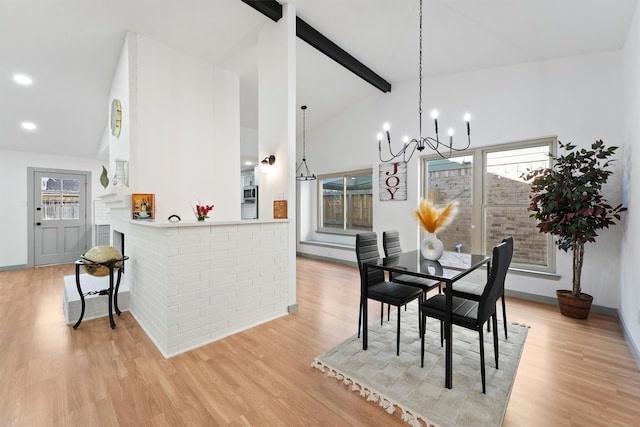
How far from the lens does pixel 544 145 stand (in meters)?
3.45

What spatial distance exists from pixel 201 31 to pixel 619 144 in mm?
4940

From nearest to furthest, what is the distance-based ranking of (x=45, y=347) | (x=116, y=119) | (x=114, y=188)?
(x=45, y=347), (x=114, y=188), (x=116, y=119)

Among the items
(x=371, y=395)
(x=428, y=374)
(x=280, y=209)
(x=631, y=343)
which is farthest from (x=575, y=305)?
(x=280, y=209)

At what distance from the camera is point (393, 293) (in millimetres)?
2328

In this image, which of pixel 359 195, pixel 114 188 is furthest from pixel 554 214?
pixel 114 188

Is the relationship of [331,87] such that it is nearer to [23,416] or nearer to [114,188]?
[114,188]

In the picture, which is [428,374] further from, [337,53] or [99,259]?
[337,53]

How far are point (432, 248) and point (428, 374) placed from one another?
104cm

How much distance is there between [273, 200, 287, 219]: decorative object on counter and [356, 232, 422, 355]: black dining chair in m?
1.00

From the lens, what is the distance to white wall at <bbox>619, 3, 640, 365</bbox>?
7.13ft

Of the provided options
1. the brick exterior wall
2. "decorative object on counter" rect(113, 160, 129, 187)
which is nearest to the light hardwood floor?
the brick exterior wall

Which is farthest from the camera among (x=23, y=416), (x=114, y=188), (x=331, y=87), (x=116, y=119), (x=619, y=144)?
(x=331, y=87)

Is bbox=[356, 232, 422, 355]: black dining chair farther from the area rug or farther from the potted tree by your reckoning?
the potted tree

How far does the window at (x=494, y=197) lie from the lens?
11.7 ft
